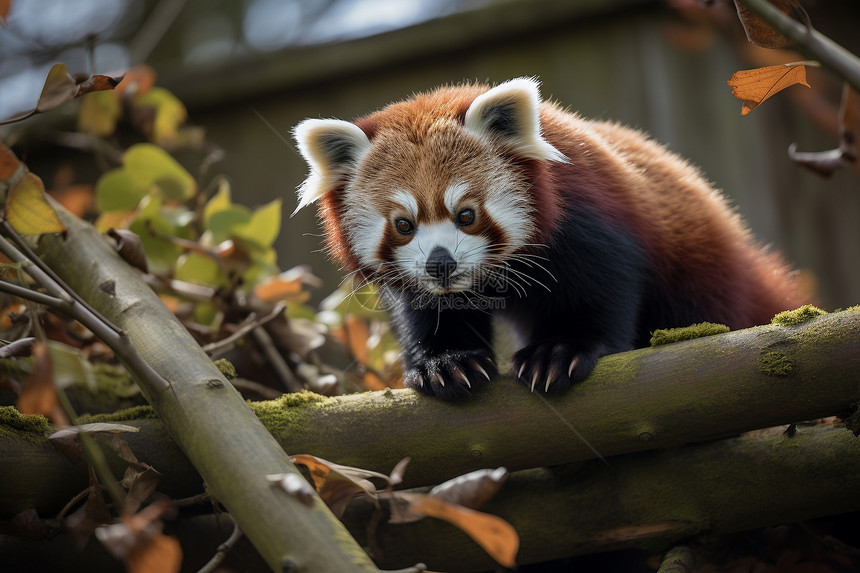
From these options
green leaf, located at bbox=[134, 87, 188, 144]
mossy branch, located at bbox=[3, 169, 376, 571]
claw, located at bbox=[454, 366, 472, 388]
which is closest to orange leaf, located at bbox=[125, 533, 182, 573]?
mossy branch, located at bbox=[3, 169, 376, 571]

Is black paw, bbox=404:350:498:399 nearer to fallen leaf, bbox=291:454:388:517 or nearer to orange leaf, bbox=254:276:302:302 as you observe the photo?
fallen leaf, bbox=291:454:388:517

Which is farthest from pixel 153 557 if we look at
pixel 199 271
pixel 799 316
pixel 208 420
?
pixel 199 271

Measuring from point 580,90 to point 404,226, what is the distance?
2.11 meters

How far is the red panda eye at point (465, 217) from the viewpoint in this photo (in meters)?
2.46

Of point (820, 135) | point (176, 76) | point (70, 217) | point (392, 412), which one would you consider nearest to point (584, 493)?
point (392, 412)

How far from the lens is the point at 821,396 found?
5.92 feet

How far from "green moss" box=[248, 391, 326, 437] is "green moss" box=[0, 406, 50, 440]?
22.1 inches

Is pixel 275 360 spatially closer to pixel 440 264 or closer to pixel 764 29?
pixel 440 264

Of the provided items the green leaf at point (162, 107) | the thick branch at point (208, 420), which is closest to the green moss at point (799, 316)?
the thick branch at point (208, 420)

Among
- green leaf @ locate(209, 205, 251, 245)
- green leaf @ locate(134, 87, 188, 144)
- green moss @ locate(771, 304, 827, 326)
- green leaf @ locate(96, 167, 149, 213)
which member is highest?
green leaf @ locate(134, 87, 188, 144)

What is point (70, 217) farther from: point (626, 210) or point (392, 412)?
point (626, 210)

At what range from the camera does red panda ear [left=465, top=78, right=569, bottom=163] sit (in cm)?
242

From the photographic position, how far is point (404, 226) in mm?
2527

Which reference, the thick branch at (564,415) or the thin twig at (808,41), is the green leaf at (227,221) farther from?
the thin twig at (808,41)
